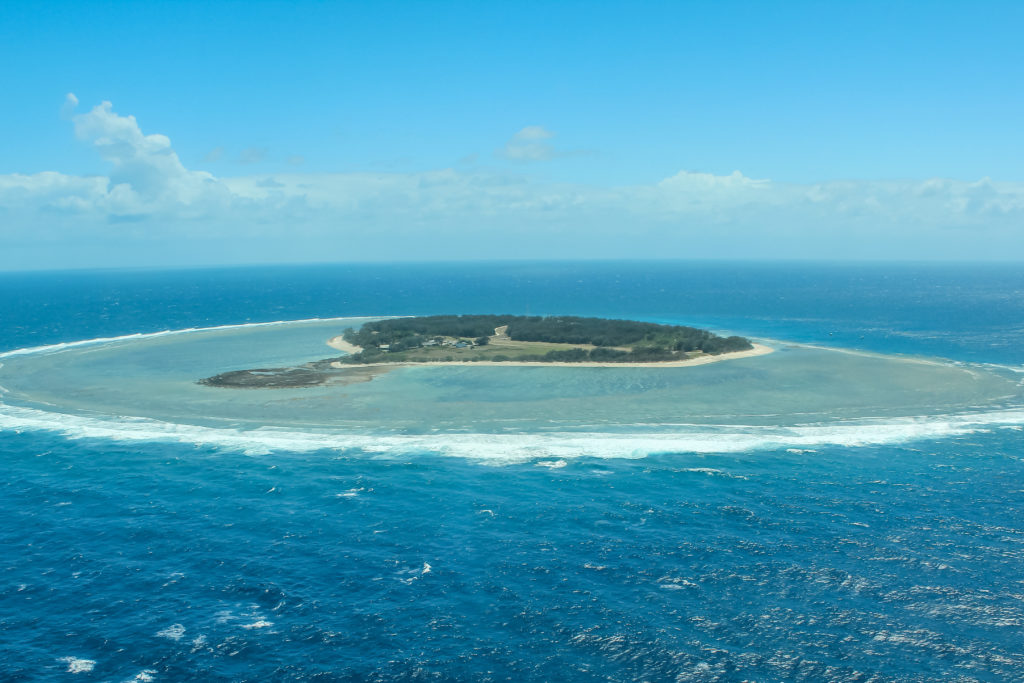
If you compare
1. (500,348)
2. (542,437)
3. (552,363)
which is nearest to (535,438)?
(542,437)

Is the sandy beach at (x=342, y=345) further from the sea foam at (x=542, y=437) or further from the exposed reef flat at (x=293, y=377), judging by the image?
the sea foam at (x=542, y=437)

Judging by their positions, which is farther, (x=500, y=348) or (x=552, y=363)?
(x=500, y=348)

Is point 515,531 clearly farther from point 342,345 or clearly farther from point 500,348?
point 342,345

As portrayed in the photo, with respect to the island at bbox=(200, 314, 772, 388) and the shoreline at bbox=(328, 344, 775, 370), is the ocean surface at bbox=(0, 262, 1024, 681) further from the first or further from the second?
the shoreline at bbox=(328, 344, 775, 370)

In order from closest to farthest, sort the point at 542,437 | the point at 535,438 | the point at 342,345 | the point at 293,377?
the point at 535,438 → the point at 542,437 → the point at 293,377 → the point at 342,345

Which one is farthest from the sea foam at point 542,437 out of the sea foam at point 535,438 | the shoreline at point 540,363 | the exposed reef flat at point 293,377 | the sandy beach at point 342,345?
the sandy beach at point 342,345

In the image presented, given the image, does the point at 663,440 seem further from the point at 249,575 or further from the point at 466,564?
the point at 249,575

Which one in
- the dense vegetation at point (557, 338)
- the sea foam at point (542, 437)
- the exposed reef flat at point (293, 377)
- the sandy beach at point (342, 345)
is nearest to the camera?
the sea foam at point (542, 437)
